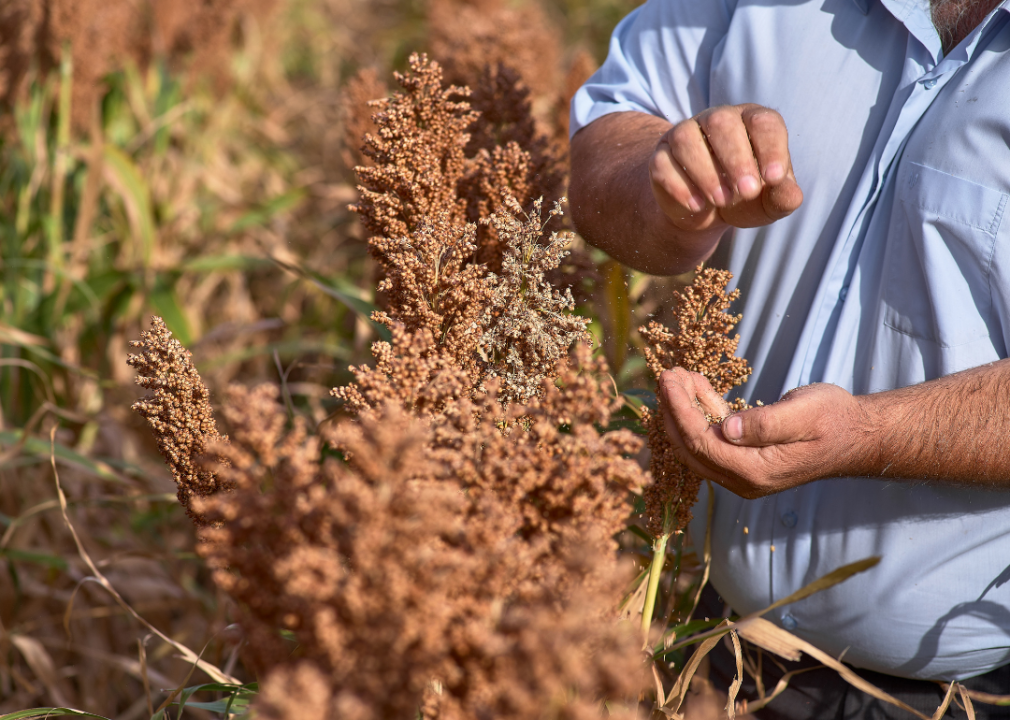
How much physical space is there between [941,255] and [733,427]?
2.04 ft

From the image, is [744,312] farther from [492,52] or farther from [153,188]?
[153,188]

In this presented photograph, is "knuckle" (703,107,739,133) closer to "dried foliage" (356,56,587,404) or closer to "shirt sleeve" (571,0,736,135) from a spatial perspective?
"dried foliage" (356,56,587,404)

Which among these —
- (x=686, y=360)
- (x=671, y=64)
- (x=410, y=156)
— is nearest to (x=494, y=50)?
(x=671, y=64)

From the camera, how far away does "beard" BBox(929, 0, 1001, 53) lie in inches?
54.3

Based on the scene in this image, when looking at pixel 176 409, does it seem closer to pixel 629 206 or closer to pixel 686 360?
pixel 686 360

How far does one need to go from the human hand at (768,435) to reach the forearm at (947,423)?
0.02 metres

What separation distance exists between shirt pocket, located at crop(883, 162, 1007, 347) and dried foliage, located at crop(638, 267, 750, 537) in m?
0.51

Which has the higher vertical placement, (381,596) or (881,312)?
(881,312)

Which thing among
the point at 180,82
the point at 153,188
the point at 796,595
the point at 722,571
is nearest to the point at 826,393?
the point at 796,595

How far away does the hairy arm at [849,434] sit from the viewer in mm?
977

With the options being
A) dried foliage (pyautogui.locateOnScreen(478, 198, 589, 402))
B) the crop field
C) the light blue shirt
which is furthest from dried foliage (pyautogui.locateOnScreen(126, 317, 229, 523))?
the light blue shirt

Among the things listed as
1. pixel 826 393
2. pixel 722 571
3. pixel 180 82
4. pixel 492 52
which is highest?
pixel 492 52

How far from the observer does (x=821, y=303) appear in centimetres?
146

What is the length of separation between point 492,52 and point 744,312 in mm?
1500
